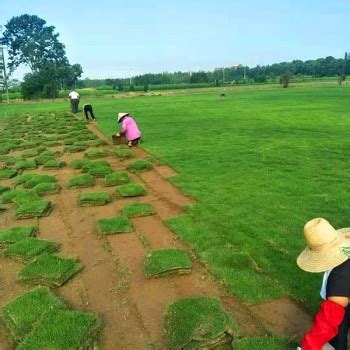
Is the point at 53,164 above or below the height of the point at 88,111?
below

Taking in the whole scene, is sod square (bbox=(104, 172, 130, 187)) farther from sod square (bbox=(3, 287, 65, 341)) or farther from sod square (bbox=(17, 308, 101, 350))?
sod square (bbox=(17, 308, 101, 350))

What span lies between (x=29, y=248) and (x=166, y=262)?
5.98 feet

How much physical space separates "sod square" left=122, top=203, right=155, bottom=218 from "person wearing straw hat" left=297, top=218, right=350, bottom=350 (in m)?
3.75

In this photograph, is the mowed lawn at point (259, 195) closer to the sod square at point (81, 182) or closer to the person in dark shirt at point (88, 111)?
the sod square at point (81, 182)

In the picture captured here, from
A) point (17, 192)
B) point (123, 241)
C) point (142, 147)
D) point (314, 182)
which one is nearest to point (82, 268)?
point (123, 241)

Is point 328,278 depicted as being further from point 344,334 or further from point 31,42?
point 31,42

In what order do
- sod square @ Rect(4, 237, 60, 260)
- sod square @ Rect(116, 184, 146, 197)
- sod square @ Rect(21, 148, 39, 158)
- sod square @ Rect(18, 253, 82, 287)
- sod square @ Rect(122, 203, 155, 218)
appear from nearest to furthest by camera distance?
sod square @ Rect(18, 253, 82, 287) → sod square @ Rect(4, 237, 60, 260) → sod square @ Rect(122, 203, 155, 218) → sod square @ Rect(116, 184, 146, 197) → sod square @ Rect(21, 148, 39, 158)

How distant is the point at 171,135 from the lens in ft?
46.2

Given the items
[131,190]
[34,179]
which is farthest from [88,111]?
[131,190]

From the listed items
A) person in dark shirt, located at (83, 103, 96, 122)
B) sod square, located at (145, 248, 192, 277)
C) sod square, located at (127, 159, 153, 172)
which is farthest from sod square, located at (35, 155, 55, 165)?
person in dark shirt, located at (83, 103, 96, 122)

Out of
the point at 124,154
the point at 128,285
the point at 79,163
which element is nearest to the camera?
the point at 128,285

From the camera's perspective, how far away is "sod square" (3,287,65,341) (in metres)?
3.64

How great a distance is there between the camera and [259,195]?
684 centimetres

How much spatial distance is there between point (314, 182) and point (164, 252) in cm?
364
